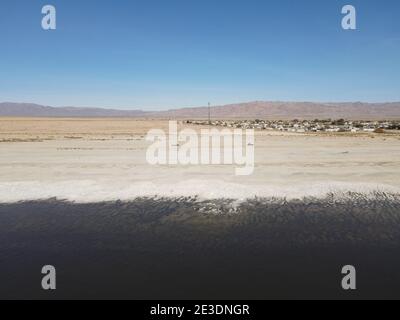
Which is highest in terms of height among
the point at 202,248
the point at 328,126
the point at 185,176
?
the point at 328,126

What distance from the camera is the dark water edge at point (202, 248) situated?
5.69 metres

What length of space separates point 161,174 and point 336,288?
356 inches

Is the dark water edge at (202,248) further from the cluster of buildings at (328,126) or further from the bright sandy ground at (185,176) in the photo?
the cluster of buildings at (328,126)

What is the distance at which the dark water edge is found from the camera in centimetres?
569

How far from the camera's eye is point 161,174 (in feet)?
45.7

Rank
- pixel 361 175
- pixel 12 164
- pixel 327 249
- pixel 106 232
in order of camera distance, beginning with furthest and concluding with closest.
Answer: pixel 12 164
pixel 361 175
pixel 106 232
pixel 327 249

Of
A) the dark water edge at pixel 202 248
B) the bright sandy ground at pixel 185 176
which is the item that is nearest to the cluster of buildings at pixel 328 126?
the bright sandy ground at pixel 185 176

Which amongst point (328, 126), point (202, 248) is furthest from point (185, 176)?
point (328, 126)

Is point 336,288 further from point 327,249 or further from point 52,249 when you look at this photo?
point 52,249

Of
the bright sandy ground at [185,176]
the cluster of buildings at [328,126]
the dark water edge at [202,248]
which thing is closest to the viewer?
the dark water edge at [202,248]

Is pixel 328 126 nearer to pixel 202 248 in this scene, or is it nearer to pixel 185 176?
pixel 185 176

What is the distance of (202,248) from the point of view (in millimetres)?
7078
